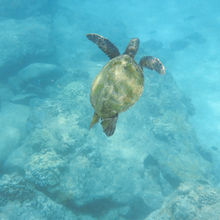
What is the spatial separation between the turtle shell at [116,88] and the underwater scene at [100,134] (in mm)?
17

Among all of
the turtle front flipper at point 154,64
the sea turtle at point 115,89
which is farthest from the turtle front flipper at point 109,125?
the turtle front flipper at point 154,64

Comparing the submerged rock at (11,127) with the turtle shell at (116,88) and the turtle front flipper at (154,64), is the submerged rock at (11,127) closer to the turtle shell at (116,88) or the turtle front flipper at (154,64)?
the turtle shell at (116,88)

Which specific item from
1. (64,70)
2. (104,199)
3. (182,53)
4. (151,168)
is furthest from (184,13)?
(104,199)

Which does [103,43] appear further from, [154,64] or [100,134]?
[100,134]

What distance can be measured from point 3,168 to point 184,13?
33.5m

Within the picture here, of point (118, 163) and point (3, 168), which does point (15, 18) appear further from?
point (118, 163)

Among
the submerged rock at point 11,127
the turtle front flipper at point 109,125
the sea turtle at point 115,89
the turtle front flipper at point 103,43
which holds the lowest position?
the submerged rock at point 11,127

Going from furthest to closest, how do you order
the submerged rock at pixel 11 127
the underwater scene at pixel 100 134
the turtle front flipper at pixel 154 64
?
the submerged rock at pixel 11 127, the underwater scene at pixel 100 134, the turtle front flipper at pixel 154 64

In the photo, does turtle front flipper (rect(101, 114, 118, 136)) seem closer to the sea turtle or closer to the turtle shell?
the sea turtle

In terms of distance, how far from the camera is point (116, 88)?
284cm

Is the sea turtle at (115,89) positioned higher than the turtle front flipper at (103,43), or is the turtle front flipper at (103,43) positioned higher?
the turtle front flipper at (103,43)

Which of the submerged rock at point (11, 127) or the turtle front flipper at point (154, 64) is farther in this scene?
the submerged rock at point (11, 127)

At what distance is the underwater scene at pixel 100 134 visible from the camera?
397 cm

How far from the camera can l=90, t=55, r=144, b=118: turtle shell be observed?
2.83m
